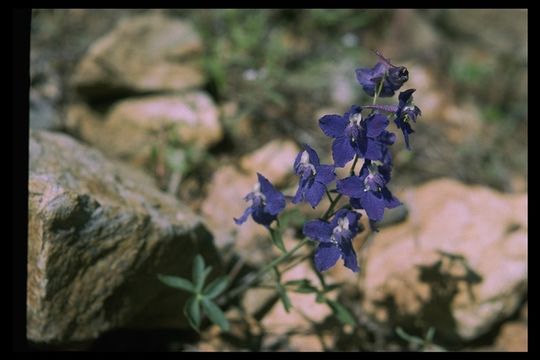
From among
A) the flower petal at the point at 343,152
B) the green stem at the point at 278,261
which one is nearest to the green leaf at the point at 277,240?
the green stem at the point at 278,261

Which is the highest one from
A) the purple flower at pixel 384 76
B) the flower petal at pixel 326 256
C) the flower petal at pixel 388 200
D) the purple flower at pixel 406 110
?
the purple flower at pixel 384 76

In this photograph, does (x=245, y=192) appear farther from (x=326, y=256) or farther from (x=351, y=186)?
(x=351, y=186)

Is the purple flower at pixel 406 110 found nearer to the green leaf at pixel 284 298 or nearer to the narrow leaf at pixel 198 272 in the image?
the green leaf at pixel 284 298

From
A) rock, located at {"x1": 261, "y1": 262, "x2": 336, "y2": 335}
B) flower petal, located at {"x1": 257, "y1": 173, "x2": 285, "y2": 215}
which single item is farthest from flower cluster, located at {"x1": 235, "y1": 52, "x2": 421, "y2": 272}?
rock, located at {"x1": 261, "y1": 262, "x2": 336, "y2": 335}

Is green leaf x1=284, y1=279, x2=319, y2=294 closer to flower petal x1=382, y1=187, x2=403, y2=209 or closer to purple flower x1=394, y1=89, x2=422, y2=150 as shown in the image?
flower petal x1=382, y1=187, x2=403, y2=209

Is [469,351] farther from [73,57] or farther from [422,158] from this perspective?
[73,57]
